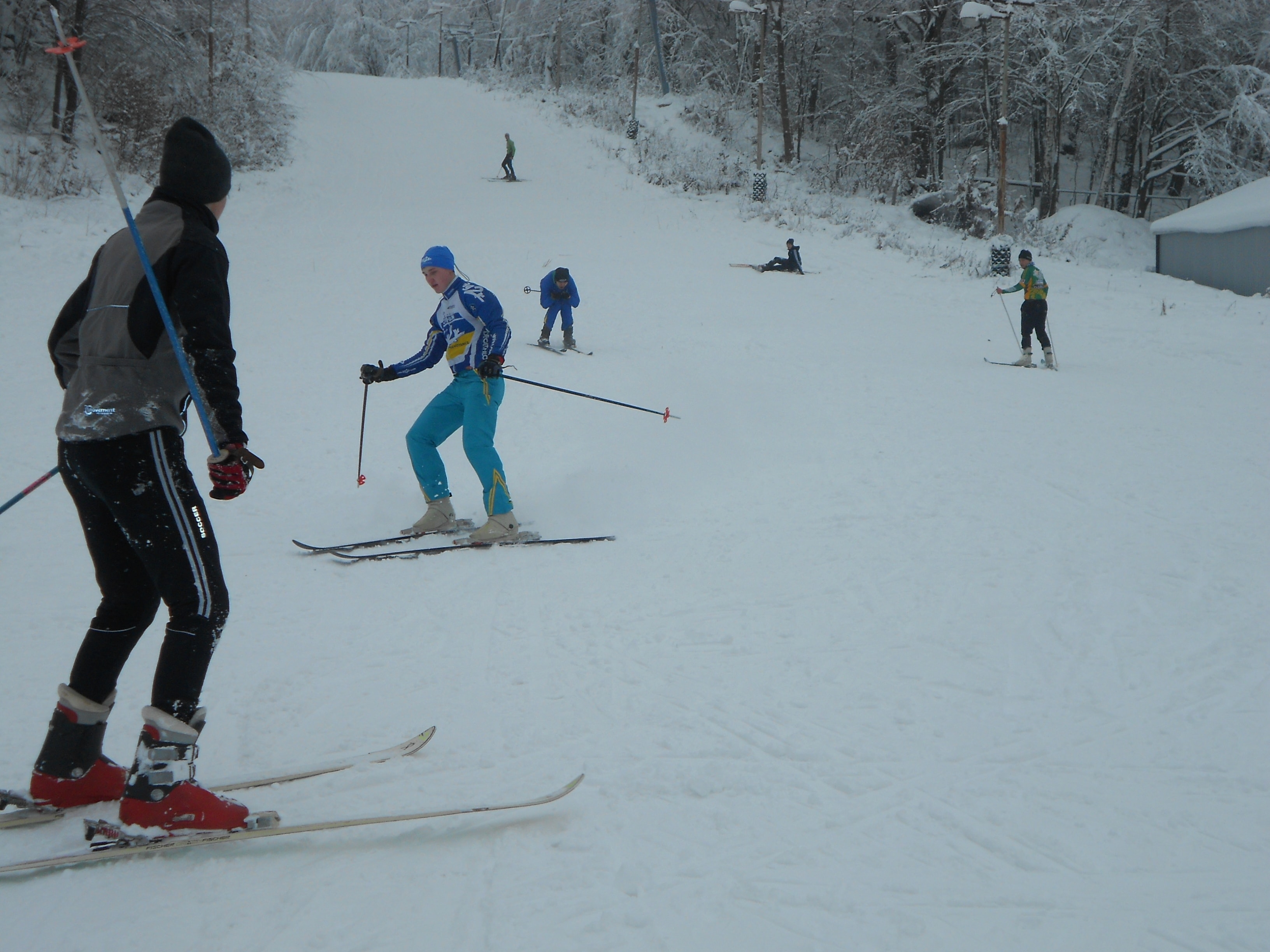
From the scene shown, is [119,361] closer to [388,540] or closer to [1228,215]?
[388,540]

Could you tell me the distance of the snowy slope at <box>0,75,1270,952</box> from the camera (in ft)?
7.16

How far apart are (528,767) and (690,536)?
2.87 metres

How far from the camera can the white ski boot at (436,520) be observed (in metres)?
5.64

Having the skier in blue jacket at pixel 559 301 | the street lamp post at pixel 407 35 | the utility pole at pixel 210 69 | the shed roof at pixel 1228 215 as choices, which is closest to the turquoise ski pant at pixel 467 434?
the skier in blue jacket at pixel 559 301

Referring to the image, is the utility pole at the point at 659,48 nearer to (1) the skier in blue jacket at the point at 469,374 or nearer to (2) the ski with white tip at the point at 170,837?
(1) the skier in blue jacket at the point at 469,374

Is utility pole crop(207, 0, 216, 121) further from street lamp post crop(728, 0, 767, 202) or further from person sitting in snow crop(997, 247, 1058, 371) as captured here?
person sitting in snow crop(997, 247, 1058, 371)

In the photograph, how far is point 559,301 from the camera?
11.5m

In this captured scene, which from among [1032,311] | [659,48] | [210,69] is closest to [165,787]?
[1032,311]

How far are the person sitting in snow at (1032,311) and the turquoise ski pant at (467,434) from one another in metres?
8.36

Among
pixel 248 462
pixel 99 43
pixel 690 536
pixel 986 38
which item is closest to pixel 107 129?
pixel 99 43

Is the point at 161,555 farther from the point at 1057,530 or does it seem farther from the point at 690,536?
the point at 1057,530

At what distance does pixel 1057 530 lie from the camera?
212 inches

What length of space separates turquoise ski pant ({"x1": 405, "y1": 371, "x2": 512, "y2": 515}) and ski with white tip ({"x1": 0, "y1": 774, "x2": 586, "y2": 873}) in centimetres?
316

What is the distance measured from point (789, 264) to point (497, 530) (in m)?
13.2
